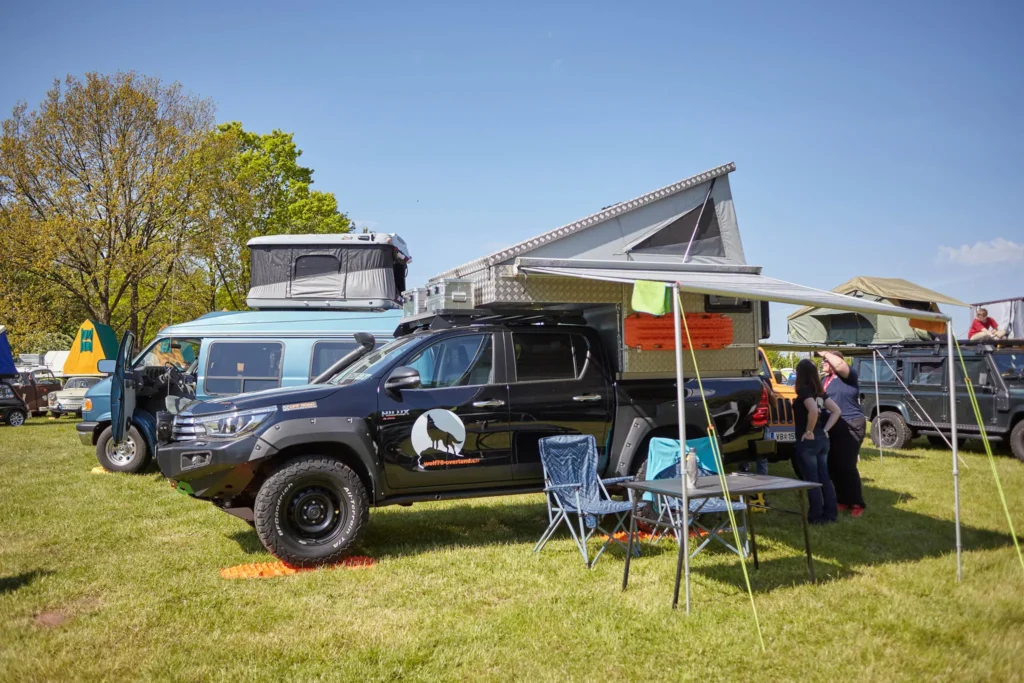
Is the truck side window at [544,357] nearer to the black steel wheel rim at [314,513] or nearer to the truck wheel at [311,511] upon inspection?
the truck wheel at [311,511]

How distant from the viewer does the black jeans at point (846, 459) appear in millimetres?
7754

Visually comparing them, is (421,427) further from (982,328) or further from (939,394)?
(982,328)

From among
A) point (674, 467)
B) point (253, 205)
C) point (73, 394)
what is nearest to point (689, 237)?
point (674, 467)

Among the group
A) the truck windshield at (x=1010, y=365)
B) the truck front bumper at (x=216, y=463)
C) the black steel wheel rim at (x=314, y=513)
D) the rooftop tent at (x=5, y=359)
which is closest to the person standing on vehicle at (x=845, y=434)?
the black steel wheel rim at (x=314, y=513)

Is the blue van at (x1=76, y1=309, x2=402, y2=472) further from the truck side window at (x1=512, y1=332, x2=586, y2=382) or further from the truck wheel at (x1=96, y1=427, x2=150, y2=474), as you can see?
the truck side window at (x1=512, y1=332, x2=586, y2=382)

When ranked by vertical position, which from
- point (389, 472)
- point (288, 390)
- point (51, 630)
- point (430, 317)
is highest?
point (430, 317)

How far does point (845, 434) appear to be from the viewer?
306 inches

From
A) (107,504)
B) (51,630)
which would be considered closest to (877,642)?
(51,630)

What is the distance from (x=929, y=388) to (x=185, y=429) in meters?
12.1

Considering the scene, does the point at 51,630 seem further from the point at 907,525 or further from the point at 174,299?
the point at 174,299

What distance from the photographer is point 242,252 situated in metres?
26.0

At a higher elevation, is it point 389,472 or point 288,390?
point 288,390

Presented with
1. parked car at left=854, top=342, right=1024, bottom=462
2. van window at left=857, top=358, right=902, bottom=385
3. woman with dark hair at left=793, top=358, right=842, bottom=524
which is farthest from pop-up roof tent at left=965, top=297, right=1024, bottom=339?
woman with dark hair at left=793, top=358, right=842, bottom=524

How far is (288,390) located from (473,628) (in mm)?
2660
